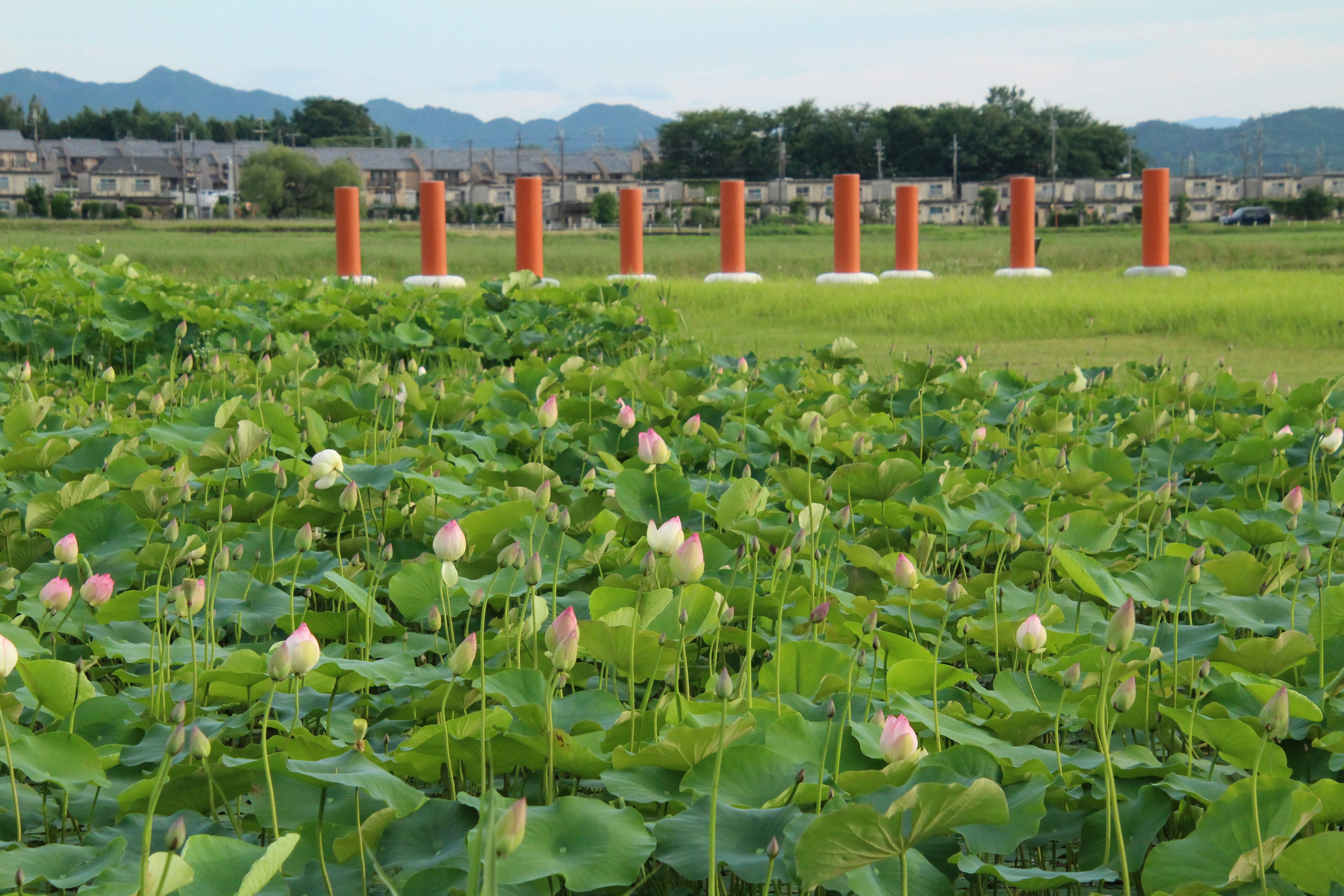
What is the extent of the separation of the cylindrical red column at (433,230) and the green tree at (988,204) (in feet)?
170

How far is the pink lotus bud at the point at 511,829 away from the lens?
0.76m

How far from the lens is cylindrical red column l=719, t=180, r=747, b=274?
1084 centimetres

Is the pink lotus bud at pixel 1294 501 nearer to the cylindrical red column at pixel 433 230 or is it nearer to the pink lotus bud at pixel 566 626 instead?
the pink lotus bud at pixel 566 626

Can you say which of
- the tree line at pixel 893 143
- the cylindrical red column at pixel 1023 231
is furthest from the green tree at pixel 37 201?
the cylindrical red column at pixel 1023 231

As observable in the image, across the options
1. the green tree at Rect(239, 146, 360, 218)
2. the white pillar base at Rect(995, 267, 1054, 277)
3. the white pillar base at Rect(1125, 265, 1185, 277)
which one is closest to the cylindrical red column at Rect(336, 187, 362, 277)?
the white pillar base at Rect(995, 267, 1054, 277)

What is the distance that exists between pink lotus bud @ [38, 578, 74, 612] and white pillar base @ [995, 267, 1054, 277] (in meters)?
10.3

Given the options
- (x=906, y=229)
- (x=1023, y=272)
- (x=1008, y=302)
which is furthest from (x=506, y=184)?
(x=1008, y=302)

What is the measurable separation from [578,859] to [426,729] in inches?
11.1

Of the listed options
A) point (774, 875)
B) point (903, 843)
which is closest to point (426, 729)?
point (774, 875)

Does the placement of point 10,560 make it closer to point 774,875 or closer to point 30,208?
point 774,875

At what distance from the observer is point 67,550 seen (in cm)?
151

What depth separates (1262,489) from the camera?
9.04ft

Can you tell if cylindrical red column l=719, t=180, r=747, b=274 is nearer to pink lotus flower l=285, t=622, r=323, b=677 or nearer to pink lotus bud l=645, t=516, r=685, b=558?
pink lotus bud l=645, t=516, r=685, b=558

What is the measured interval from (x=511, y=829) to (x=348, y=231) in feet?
34.2
